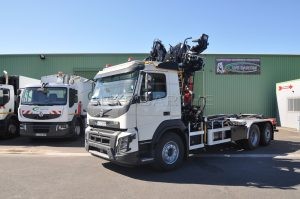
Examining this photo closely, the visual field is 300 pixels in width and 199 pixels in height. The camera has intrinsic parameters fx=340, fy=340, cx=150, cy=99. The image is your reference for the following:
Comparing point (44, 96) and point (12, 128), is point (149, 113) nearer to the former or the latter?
point (44, 96)

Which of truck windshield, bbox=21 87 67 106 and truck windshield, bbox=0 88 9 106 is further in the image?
truck windshield, bbox=0 88 9 106

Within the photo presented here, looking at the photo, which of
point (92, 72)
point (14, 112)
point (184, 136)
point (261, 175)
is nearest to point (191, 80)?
point (184, 136)

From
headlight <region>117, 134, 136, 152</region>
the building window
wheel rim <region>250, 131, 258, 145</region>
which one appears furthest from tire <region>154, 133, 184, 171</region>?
the building window

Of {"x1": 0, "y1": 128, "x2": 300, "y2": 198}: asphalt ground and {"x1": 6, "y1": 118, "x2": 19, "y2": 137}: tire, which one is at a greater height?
{"x1": 6, "y1": 118, "x2": 19, "y2": 137}: tire

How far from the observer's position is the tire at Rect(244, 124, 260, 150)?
484 inches

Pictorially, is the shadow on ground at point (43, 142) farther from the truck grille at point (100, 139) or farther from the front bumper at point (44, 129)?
the truck grille at point (100, 139)

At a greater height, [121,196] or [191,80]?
[191,80]

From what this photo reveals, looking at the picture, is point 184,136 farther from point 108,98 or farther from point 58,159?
point 58,159

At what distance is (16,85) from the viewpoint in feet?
56.0

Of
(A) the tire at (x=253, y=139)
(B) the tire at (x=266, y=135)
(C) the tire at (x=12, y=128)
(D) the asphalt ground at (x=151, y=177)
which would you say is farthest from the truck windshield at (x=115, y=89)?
(C) the tire at (x=12, y=128)

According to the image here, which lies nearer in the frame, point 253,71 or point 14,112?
point 14,112

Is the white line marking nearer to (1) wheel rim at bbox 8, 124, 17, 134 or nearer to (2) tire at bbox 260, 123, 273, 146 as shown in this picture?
(2) tire at bbox 260, 123, 273, 146

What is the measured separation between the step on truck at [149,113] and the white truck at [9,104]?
7597 mm

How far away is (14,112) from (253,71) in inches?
673
